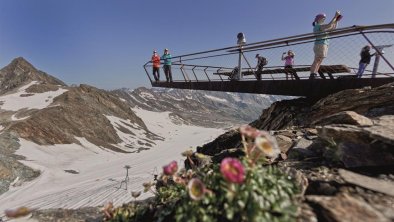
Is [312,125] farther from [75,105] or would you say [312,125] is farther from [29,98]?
[29,98]

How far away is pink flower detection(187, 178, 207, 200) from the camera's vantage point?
3511 mm

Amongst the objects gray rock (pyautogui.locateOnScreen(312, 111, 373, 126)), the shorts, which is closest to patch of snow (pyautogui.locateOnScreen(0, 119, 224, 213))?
the shorts

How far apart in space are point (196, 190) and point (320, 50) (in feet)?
28.8

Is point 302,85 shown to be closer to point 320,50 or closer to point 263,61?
point 320,50

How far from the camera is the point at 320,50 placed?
35.3ft

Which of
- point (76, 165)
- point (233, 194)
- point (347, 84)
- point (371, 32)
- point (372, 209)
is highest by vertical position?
point (371, 32)

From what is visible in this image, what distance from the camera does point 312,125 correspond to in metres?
9.32

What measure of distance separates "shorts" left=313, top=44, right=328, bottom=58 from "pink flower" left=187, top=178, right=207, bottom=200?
28.5 feet

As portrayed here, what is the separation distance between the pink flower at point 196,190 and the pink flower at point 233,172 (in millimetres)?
365

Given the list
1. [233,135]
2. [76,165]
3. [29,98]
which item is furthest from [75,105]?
[233,135]

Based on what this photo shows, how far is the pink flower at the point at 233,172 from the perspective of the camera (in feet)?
10.9

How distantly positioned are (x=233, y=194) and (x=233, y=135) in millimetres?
8171

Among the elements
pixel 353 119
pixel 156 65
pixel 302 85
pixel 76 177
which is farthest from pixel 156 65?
pixel 76 177

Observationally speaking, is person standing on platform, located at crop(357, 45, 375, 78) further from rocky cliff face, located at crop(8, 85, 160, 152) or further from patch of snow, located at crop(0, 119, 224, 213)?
rocky cliff face, located at crop(8, 85, 160, 152)
